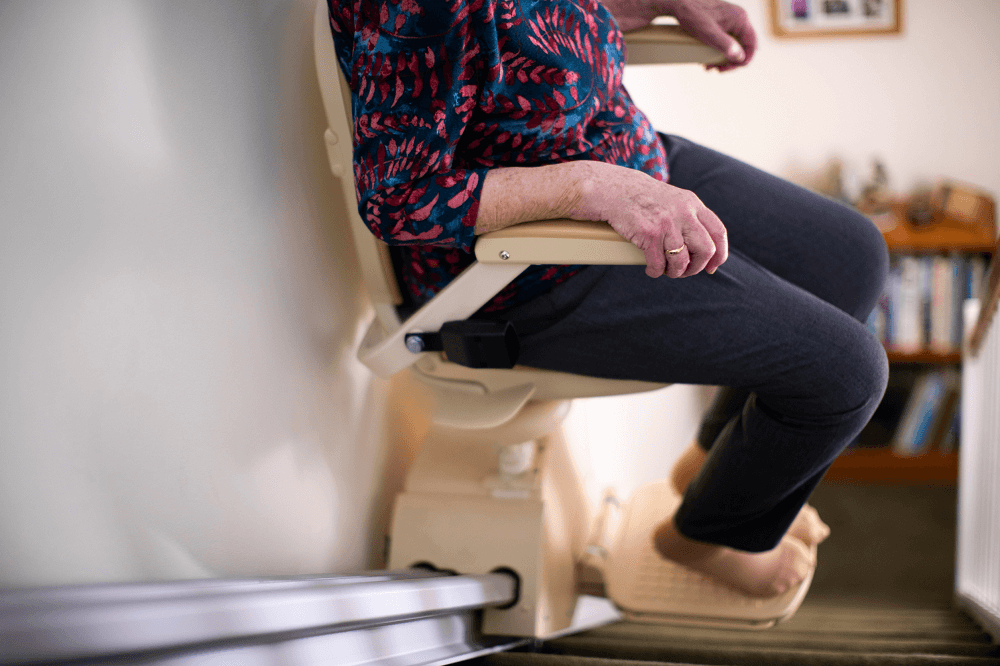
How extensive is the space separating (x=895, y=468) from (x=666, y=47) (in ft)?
6.53

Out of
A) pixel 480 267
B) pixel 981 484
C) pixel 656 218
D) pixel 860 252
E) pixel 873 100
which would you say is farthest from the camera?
pixel 873 100

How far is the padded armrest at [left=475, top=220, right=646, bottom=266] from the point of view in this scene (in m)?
0.70

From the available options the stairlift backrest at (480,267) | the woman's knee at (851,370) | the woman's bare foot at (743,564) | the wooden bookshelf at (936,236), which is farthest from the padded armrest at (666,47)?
the wooden bookshelf at (936,236)

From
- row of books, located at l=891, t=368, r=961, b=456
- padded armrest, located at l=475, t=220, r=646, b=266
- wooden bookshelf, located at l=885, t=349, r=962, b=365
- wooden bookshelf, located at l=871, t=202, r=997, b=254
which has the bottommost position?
row of books, located at l=891, t=368, r=961, b=456

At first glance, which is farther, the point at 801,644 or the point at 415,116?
the point at 801,644

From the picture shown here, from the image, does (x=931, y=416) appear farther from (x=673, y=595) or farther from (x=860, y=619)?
(x=673, y=595)

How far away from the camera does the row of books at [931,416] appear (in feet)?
8.16

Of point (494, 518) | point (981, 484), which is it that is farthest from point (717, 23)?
point (981, 484)

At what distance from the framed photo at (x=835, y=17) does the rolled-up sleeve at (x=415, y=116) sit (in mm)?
2213

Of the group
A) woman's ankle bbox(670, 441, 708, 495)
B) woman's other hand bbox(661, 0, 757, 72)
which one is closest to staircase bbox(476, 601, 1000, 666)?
woman's ankle bbox(670, 441, 708, 495)

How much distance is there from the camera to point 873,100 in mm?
2604

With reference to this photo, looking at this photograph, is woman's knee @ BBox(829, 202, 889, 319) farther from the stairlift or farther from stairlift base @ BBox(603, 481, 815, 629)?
stairlift base @ BBox(603, 481, 815, 629)

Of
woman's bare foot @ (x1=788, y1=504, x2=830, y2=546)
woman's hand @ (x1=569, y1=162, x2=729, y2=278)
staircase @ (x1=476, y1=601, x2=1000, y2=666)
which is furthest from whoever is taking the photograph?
woman's bare foot @ (x1=788, y1=504, x2=830, y2=546)

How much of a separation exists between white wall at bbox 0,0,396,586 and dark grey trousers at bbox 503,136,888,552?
0.96 ft
